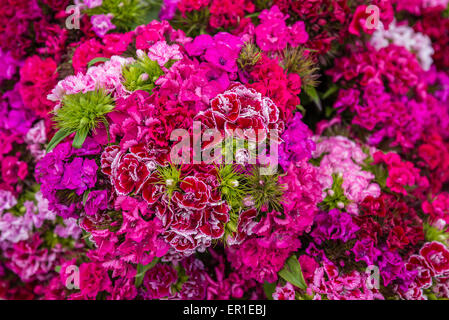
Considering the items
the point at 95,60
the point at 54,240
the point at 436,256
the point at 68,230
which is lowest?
the point at 54,240

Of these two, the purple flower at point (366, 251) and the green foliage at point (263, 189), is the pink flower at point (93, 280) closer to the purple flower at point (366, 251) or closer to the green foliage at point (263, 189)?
the green foliage at point (263, 189)

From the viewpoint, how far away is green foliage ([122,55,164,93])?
4.43ft

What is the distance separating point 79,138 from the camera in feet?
Answer: 4.16

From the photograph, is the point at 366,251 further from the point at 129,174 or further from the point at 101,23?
the point at 101,23

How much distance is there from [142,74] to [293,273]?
1.08 m

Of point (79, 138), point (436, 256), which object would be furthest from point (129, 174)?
point (436, 256)

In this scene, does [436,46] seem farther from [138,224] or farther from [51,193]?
[51,193]

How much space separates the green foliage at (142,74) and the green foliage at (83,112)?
0.12 meters

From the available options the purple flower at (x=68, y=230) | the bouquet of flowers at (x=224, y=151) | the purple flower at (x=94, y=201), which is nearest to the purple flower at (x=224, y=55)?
the bouquet of flowers at (x=224, y=151)

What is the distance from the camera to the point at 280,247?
4.55ft


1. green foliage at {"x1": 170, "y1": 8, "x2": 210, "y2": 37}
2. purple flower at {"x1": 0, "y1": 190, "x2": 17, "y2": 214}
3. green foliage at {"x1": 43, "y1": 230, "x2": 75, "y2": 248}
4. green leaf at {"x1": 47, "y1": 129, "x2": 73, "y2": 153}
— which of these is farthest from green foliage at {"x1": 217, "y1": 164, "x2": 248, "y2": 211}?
purple flower at {"x1": 0, "y1": 190, "x2": 17, "y2": 214}

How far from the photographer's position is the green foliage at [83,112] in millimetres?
1270

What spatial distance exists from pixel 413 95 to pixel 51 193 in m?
2.15
